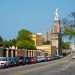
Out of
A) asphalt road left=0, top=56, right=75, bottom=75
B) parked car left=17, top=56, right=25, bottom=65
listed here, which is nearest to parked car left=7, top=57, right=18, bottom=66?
parked car left=17, top=56, right=25, bottom=65

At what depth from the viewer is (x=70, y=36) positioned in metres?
15.0

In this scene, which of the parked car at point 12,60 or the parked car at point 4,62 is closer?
the parked car at point 4,62

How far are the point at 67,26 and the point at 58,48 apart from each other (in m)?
176

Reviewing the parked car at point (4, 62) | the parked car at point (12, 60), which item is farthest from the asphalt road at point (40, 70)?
the parked car at point (12, 60)

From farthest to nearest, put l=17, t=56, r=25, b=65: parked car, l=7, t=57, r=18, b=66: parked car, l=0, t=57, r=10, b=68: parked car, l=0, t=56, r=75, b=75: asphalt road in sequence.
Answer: l=17, t=56, r=25, b=65: parked car
l=7, t=57, r=18, b=66: parked car
l=0, t=57, r=10, b=68: parked car
l=0, t=56, r=75, b=75: asphalt road

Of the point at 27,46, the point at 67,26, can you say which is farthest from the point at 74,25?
the point at 27,46

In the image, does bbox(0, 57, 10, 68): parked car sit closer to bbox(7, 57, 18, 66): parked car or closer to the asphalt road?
bbox(7, 57, 18, 66): parked car

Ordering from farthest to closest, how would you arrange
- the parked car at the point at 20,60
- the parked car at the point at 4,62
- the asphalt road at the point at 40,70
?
the parked car at the point at 20,60
the parked car at the point at 4,62
the asphalt road at the point at 40,70

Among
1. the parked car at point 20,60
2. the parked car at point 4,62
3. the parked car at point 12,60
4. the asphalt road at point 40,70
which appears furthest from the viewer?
the parked car at point 20,60

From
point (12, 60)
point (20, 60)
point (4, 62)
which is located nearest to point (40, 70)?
point (4, 62)

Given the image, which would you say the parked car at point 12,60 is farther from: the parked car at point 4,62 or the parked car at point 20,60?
the parked car at point 20,60

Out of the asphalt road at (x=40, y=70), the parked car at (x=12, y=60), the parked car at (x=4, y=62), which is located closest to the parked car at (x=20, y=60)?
the parked car at (x=12, y=60)

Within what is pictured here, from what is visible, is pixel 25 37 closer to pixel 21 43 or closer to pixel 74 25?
pixel 21 43

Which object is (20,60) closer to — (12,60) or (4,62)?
(12,60)
